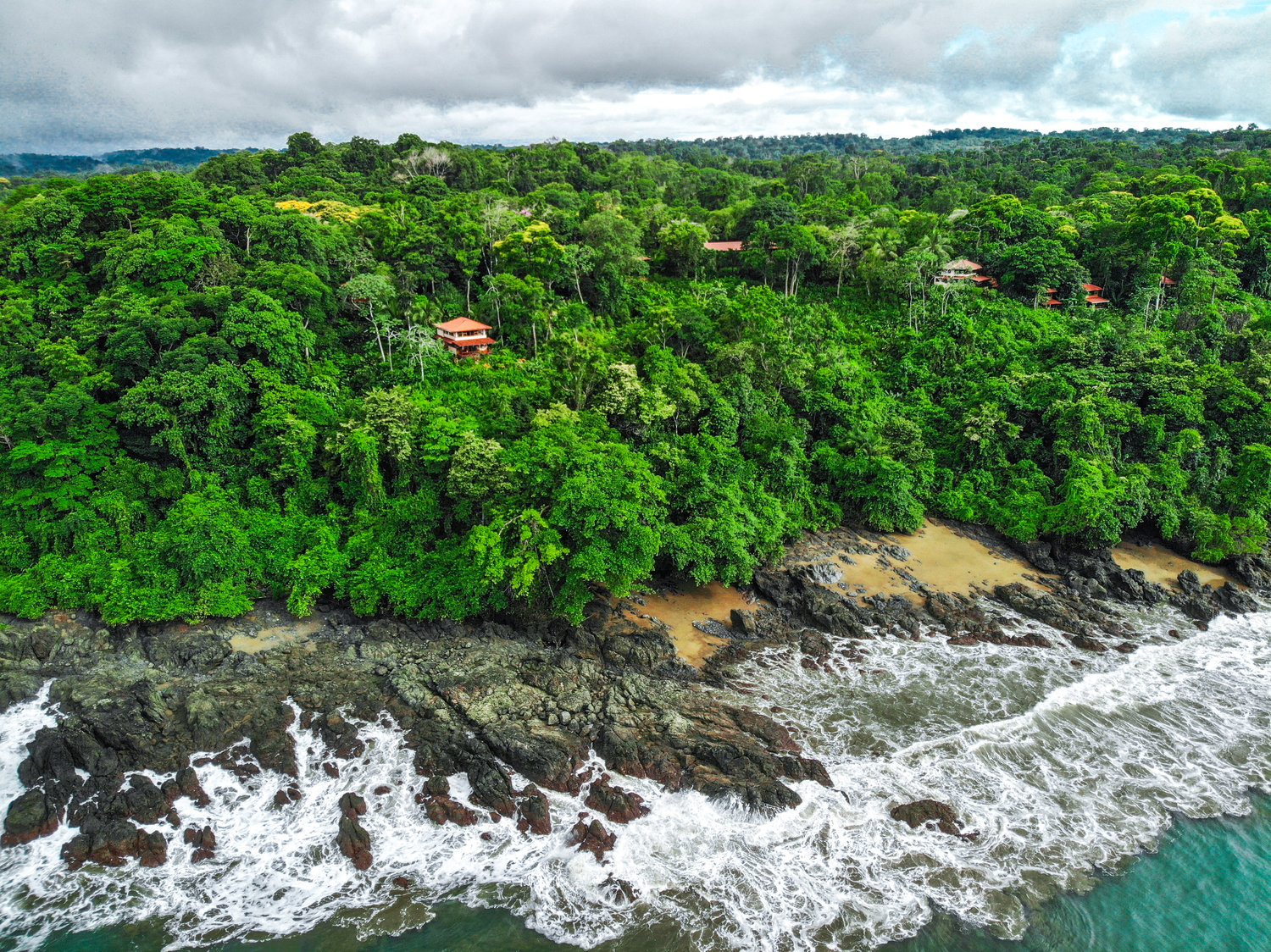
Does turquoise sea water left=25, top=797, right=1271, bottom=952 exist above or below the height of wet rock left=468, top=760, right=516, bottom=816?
below

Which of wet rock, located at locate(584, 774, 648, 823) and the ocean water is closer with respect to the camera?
the ocean water

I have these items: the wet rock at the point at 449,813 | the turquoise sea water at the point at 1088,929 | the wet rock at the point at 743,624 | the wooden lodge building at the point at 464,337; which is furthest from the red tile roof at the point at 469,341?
the turquoise sea water at the point at 1088,929

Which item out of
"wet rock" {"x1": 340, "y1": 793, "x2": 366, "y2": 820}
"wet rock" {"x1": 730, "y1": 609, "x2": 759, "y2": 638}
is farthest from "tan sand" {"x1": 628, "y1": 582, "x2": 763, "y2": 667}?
"wet rock" {"x1": 340, "y1": 793, "x2": 366, "y2": 820}

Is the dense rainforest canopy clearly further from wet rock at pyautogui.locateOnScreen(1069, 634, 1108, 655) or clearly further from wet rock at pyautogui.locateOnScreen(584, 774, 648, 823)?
wet rock at pyautogui.locateOnScreen(584, 774, 648, 823)

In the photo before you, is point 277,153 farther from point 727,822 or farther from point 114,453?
point 727,822

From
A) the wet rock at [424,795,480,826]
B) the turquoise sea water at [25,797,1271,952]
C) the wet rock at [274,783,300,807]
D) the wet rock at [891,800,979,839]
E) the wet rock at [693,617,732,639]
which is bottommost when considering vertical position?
the turquoise sea water at [25,797,1271,952]

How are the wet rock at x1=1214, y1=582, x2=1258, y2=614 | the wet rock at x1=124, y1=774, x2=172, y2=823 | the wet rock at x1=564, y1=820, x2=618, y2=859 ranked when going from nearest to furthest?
the wet rock at x1=564, y1=820, x2=618, y2=859, the wet rock at x1=124, y1=774, x2=172, y2=823, the wet rock at x1=1214, y1=582, x2=1258, y2=614

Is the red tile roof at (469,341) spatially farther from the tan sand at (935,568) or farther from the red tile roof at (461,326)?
the tan sand at (935,568)
